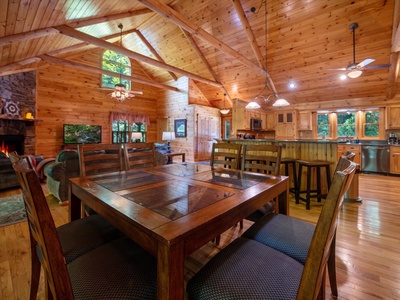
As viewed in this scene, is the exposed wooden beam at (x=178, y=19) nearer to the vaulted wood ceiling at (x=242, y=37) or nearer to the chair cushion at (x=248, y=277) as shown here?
the vaulted wood ceiling at (x=242, y=37)

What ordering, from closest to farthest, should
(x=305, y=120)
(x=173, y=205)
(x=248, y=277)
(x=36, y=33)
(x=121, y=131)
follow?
(x=248, y=277)
(x=173, y=205)
(x=36, y=33)
(x=305, y=120)
(x=121, y=131)

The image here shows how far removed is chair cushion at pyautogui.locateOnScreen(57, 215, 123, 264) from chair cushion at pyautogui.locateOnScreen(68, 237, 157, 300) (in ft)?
0.21

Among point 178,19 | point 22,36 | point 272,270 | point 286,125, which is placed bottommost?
point 272,270

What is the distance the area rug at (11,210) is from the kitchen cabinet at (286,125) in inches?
302

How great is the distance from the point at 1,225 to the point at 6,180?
6.76 ft

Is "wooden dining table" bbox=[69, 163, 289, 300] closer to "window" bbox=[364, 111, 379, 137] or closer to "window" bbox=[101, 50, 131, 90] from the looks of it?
"window" bbox=[364, 111, 379, 137]

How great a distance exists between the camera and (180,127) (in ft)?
29.6

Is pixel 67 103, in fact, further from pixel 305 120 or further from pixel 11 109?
pixel 305 120

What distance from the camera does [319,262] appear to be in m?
0.66

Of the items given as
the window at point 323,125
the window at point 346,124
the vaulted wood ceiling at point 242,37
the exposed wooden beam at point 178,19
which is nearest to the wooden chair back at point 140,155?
the vaulted wood ceiling at point 242,37

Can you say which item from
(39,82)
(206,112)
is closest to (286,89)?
(206,112)

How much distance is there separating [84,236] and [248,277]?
3.19 ft

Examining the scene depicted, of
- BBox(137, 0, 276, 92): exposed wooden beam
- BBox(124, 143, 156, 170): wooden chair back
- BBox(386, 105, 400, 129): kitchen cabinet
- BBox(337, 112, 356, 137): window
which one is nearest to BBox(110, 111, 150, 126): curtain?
BBox(137, 0, 276, 92): exposed wooden beam

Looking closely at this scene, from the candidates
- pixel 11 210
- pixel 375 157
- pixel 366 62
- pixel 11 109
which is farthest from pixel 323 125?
pixel 11 109
